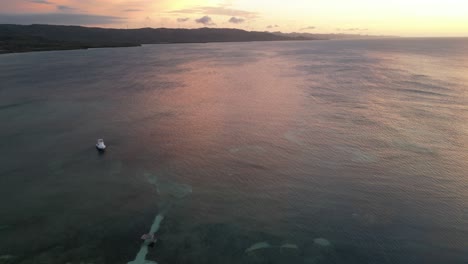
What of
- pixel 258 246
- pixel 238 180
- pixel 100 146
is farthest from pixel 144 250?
pixel 100 146

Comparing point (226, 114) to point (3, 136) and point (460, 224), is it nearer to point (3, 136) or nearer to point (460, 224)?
point (3, 136)

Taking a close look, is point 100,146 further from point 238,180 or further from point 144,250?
point 144,250

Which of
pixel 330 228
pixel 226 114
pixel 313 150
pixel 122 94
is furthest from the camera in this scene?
pixel 122 94

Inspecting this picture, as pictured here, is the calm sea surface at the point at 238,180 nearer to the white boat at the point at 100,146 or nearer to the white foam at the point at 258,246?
the white foam at the point at 258,246

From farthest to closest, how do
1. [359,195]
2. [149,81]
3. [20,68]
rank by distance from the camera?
[20,68] < [149,81] < [359,195]

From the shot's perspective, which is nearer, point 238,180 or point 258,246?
point 258,246

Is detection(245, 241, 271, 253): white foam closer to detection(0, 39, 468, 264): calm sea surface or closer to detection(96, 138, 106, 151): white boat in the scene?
detection(0, 39, 468, 264): calm sea surface

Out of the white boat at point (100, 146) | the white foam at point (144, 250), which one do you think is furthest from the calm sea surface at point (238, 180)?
the white boat at point (100, 146)

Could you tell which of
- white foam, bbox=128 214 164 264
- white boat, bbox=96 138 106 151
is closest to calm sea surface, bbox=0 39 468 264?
white foam, bbox=128 214 164 264

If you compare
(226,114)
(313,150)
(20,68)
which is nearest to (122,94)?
(226,114)
